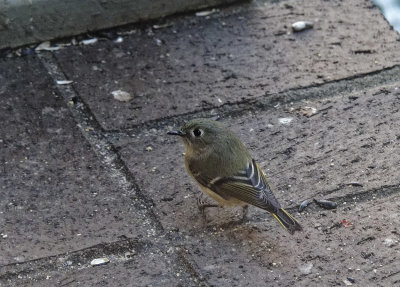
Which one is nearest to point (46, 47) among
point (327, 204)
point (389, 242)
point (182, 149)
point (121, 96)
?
point (121, 96)

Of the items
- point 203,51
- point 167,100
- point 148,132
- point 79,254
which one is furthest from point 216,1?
point 79,254

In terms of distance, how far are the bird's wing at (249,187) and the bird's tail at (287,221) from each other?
0.08 ft

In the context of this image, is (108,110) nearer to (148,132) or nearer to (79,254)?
(148,132)

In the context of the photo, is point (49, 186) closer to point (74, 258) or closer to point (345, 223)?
point (74, 258)

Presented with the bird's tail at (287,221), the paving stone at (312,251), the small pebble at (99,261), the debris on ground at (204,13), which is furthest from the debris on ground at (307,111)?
the small pebble at (99,261)

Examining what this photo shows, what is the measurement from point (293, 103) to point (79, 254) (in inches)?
51.4

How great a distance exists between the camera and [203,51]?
386 centimetres

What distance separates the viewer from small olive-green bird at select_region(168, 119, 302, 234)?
9.71 ft

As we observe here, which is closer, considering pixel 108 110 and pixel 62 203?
pixel 62 203

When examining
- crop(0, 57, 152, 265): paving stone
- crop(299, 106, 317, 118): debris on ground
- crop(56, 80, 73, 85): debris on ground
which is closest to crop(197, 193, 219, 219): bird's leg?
crop(0, 57, 152, 265): paving stone

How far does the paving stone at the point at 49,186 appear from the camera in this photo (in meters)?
2.82

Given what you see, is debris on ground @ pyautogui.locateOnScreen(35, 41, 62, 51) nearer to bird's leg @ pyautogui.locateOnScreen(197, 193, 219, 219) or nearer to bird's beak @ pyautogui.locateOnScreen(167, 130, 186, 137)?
bird's beak @ pyautogui.locateOnScreen(167, 130, 186, 137)

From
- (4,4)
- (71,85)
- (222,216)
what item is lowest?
(222,216)

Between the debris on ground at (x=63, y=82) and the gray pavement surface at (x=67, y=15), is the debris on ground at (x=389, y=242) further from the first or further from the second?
the gray pavement surface at (x=67, y=15)
